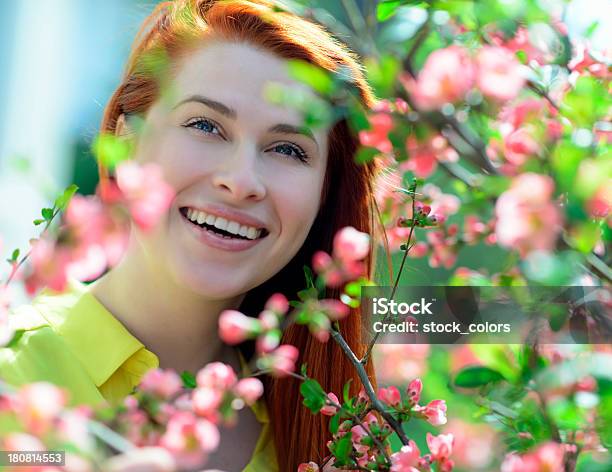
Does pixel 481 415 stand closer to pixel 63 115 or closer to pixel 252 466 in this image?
pixel 252 466

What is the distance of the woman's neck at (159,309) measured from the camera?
1.37m

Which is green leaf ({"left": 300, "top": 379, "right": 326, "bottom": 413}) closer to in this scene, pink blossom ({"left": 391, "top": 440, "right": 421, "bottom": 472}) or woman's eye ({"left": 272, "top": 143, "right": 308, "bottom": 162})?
pink blossom ({"left": 391, "top": 440, "right": 421, "bottom": 472})

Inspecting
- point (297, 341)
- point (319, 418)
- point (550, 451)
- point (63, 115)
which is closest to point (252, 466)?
point (319, 418)

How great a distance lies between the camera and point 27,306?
4.33 feet

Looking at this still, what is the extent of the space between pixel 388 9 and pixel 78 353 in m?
0.76

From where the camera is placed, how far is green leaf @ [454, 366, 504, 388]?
0.77m

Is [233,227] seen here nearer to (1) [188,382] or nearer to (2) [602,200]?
(1) [188,382]

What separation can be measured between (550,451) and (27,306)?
95 cm

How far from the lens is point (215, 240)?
3.95 feet

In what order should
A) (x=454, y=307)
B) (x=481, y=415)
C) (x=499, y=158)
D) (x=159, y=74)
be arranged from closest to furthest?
(x=499, y=158) < (x=481, y=415) < (x=454, y=307) < (x=159, y=74)

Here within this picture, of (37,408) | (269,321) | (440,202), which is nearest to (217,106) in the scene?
(440,202)

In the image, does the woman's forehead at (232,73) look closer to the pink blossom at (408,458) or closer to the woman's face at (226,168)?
the woman's face at (226,168)

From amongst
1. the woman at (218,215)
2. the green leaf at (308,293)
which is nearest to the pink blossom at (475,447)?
the green leaf at (308,293)

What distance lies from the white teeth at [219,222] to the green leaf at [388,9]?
467 millimetres
